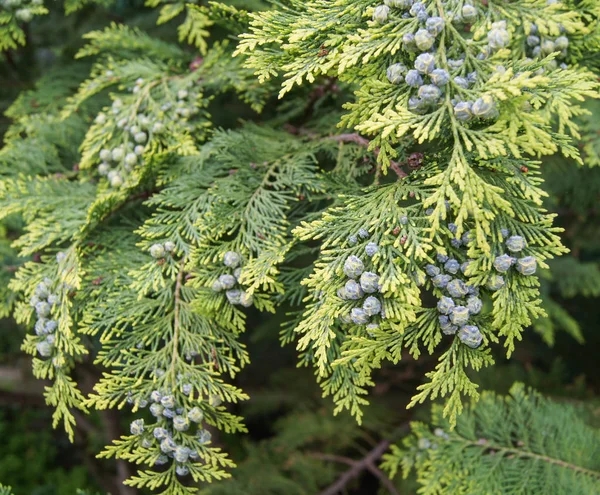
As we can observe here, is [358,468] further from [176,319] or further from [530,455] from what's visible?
[176,319]

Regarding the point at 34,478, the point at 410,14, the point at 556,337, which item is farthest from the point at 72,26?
the point at 556,337

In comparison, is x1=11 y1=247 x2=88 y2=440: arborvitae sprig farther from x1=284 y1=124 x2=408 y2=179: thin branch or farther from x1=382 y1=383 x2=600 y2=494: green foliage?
x1=382 y1=383 x2=600 y2=494: green foliage

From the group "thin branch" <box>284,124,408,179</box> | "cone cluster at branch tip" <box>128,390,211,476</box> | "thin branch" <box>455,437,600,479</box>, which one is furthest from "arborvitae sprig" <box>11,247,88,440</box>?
"thin branch" <box>455,437,600,479</box>

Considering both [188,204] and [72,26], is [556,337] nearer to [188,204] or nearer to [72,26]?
[188,204]

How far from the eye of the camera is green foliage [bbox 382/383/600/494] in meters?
1.11

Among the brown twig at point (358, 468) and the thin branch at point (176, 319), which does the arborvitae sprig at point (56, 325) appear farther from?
the brown twig at point (358, 468)

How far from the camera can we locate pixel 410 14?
776 millimetres

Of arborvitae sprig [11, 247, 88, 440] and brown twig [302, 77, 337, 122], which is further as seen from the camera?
brown twig [302, 77, 337, 122]

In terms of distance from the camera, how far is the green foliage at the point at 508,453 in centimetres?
111

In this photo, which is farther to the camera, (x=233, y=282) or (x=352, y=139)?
(x=352, y=139)

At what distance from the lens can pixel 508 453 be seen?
4.02 ft

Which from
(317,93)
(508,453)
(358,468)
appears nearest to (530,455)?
(508,453)

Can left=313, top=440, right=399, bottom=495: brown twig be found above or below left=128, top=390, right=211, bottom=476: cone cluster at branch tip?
below

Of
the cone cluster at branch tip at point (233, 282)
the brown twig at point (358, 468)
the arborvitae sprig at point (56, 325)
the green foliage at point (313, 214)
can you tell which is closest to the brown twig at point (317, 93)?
the green foliage at point (313, 214)
